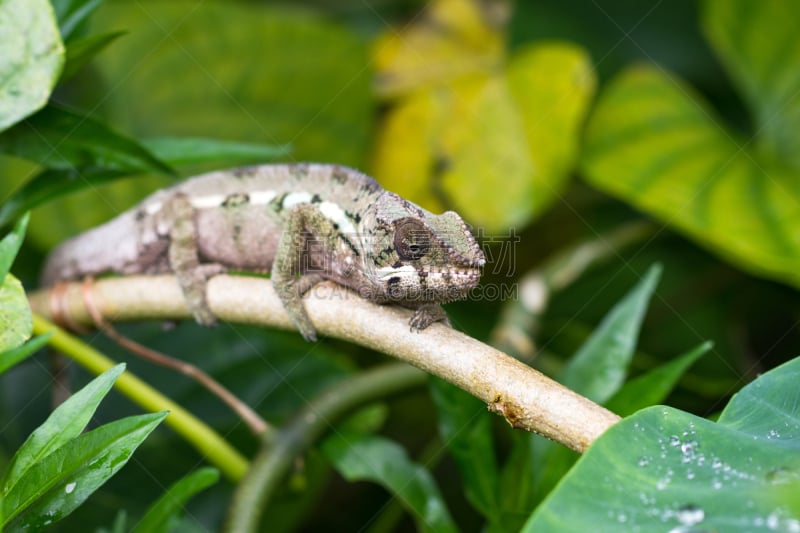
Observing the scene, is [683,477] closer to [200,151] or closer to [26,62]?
[200,151]

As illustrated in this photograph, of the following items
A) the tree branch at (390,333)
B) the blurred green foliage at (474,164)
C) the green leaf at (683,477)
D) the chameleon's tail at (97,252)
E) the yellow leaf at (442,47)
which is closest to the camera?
the green leaf at (683,477)

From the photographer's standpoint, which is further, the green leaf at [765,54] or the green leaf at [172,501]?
the green leaf at [765,54]

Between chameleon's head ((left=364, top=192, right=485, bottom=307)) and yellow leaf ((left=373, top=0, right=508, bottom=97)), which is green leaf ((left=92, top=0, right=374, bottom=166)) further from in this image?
chameleon's head ((left=364, top=192, right=485, bottom=307))

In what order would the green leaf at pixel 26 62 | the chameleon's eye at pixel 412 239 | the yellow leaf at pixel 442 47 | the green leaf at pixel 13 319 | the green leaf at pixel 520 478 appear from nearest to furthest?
1. the green leaf at pixel 13 319
2. the chameleon's eye at pixel 412 239
3. the green leaf at pixel 26 62
4. the green leaf at pixel 520 478
5. the yellow leaf at pixel 442 47

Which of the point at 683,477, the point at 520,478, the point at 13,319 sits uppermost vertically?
the point at 683,477

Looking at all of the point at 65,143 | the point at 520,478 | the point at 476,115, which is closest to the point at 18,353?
the point at 65,143

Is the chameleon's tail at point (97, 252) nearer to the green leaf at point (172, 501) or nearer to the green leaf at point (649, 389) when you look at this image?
the green leaf at point (172, 501)

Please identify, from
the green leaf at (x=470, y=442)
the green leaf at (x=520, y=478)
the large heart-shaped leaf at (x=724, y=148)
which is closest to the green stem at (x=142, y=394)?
the green leaf at (x=470, y=442)
